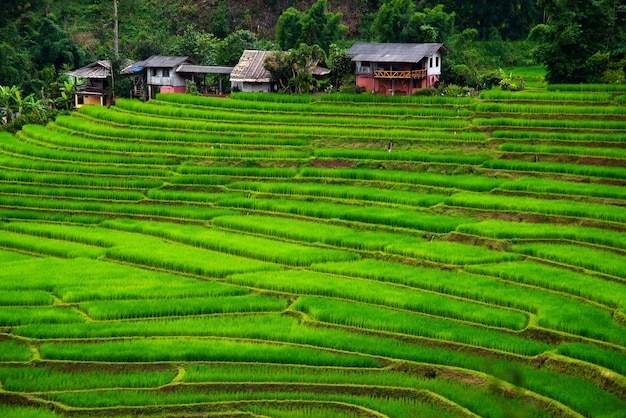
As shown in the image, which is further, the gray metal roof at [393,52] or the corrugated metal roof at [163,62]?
the corrugated metal roof at [163,62]

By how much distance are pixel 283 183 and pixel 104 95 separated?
15624mm

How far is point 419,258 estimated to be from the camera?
25.7 meters

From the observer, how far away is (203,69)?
43375mm

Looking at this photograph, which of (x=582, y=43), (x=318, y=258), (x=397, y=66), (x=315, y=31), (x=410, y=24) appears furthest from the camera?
(x=315, y=31)

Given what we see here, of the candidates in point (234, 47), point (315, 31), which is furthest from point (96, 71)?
point (315, 31)

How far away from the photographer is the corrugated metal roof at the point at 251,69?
42031mm

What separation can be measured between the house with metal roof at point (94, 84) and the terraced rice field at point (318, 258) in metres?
4.02

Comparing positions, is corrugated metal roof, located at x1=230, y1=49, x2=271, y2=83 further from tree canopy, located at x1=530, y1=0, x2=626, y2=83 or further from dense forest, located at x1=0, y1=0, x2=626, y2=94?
tree canopy, located at x1=530, y1=0, x2=626, y2=83

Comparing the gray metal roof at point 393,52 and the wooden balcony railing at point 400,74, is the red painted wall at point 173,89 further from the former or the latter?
the wooden balcony railing at point 400,74

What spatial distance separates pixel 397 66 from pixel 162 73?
1039cm

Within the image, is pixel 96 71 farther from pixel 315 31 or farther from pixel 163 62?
pixel 315 31

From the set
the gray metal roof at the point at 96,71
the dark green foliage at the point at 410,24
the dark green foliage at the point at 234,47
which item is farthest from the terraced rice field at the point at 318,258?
the dark green foliage at the point at 234,47

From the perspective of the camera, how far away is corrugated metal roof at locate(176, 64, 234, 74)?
1693 inches

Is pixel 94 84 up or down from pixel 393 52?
down
